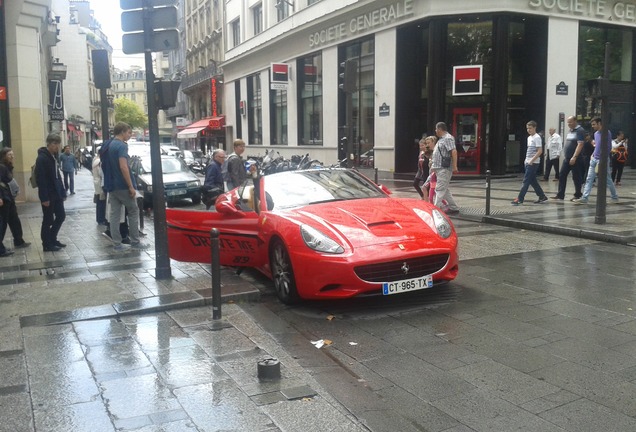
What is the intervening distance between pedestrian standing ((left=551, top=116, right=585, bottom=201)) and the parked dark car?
995 centimetres

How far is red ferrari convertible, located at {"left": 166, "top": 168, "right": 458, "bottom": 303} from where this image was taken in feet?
19.6

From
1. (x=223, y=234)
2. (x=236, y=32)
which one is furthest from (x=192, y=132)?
(x=223, y=234)

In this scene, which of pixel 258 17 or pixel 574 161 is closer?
pixel 574 161

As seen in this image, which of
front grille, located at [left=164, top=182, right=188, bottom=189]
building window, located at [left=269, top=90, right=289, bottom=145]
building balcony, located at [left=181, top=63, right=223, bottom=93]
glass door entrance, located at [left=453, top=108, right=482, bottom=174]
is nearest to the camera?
front grille, located at [left=164, top=182, right=188, bottom=189]

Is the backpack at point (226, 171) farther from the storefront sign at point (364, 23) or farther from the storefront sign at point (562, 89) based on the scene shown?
the storefront sign at point (562, 89)

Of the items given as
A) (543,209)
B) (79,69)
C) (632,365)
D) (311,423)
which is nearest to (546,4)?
(543,209)

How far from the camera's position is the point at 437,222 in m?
6.71

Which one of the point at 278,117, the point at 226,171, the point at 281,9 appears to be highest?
the point at 281,9

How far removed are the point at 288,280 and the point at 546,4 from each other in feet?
65.3

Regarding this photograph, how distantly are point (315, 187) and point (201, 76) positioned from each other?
5000 centimetres

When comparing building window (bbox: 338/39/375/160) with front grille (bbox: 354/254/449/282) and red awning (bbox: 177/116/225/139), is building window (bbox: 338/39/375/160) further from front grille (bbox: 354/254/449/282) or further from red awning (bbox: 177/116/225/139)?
red awning (bbox: 177/116/225/139)

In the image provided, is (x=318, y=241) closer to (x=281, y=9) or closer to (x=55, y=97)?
(x=55, y=97)

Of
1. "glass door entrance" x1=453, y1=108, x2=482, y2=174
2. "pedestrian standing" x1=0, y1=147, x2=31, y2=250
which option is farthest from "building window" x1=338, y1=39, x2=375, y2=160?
"pedestrian standing" x1=0, y1=147, x2=31, y2=250

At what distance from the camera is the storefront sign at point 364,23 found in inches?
919
